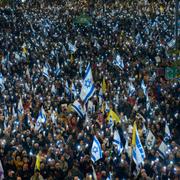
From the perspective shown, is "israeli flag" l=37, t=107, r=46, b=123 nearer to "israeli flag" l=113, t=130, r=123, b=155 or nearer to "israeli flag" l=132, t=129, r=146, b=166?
"israeli flag" l=113, t=130, r=123, b=155

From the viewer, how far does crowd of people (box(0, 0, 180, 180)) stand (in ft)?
57.2

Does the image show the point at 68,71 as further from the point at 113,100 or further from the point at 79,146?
the point at 79,146

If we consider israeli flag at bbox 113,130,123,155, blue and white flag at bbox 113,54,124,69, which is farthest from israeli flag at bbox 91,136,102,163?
blue and white flag at bbox 113,54,124,69

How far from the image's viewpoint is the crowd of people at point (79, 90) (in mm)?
17422

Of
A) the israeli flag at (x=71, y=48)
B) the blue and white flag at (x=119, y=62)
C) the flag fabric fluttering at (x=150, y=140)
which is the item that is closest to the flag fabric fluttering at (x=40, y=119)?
the flag fabric fluttering at (x=150, y=140)

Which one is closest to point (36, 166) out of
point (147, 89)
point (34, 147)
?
point (34, 147)

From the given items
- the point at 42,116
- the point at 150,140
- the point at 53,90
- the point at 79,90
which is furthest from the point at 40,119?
the point at 79,90

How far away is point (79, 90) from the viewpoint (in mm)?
25891

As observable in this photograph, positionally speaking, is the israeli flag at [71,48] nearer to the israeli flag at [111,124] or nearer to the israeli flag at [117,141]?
the israeli flag at [111,124]

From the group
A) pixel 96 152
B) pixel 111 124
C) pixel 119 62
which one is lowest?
pixel 96 152

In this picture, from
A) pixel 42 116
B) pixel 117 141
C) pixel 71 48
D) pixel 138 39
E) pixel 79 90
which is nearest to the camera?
pixel 117 141

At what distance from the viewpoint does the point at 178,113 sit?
23.1 m

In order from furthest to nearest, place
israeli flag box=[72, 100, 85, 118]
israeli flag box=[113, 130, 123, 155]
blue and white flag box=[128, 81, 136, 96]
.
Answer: blue and white flag box=[128, 81, 136, 96] → israeli flag box=[72, 100, 85, 118] → israeli flag box=[113, 130, 123, 155]

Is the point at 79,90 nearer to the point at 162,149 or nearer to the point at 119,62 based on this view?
the point at 119,62
